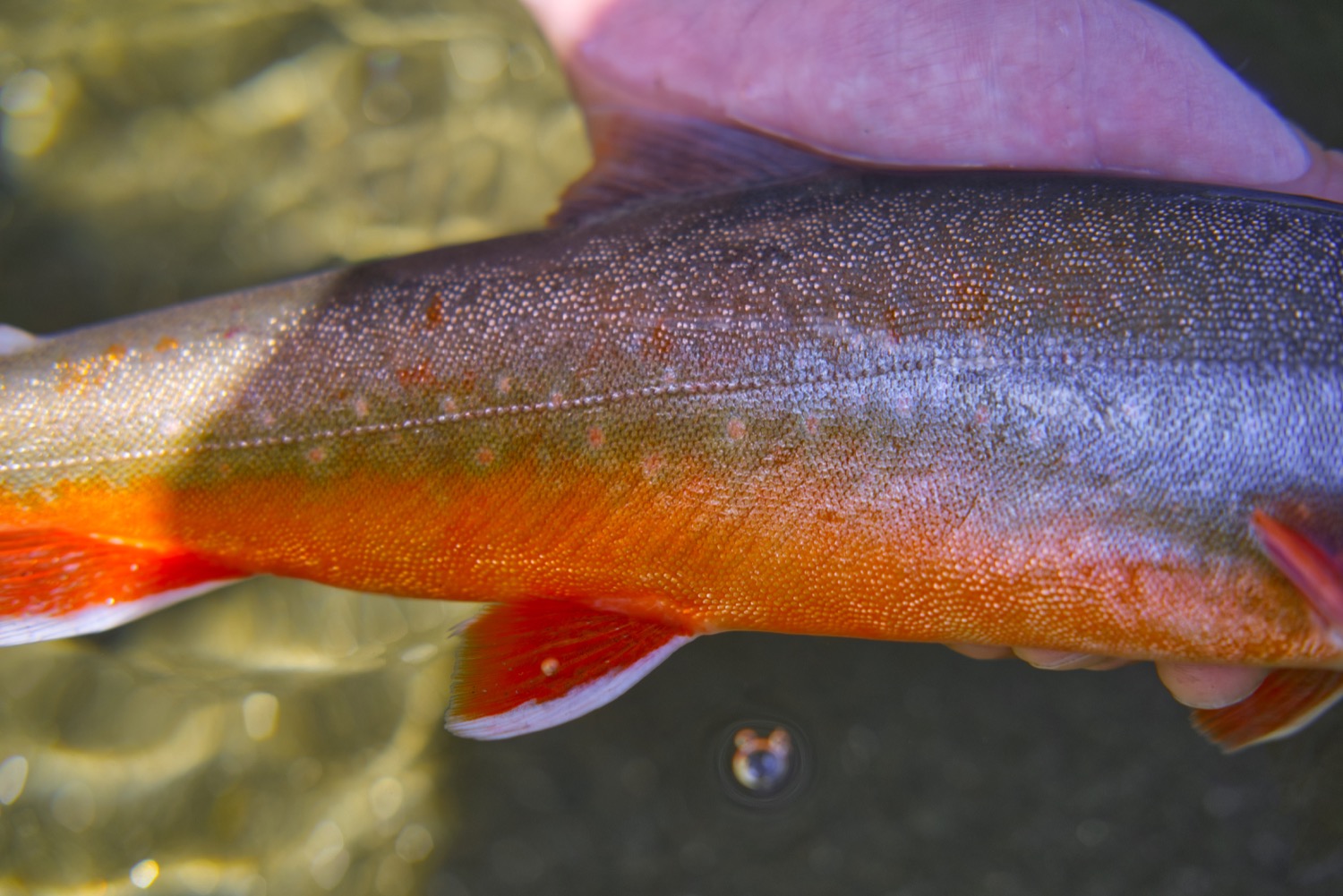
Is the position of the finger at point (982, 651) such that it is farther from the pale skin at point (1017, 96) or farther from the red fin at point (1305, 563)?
the red fin at point (1305, 563)

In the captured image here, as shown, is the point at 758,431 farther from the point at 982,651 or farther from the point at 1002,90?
the point at 1002,90

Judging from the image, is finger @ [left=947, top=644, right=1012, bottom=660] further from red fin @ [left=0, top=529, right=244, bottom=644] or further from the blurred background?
red fin @ [left=0, top=529, right=244, bottom=644]

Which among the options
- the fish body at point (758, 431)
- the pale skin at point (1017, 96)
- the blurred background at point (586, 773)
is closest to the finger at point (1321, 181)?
the pale skin at point (1017, 96)

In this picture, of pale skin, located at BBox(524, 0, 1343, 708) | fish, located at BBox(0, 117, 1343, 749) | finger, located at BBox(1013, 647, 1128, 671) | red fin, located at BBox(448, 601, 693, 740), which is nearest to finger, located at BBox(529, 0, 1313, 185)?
pale skin, located at BBox(524, 0, 1343, 708)

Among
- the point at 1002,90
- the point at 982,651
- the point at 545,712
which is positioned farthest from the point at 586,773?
the point at 1002,90

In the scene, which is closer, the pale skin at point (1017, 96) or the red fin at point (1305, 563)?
the red fin at point (1305, 563)

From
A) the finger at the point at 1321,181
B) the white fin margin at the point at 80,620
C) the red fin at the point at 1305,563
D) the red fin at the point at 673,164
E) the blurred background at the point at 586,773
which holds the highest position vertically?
the finger at the point at 1321,181

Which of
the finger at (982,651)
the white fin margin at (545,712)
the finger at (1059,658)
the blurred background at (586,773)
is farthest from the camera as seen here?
the blurred background at (586,773)
